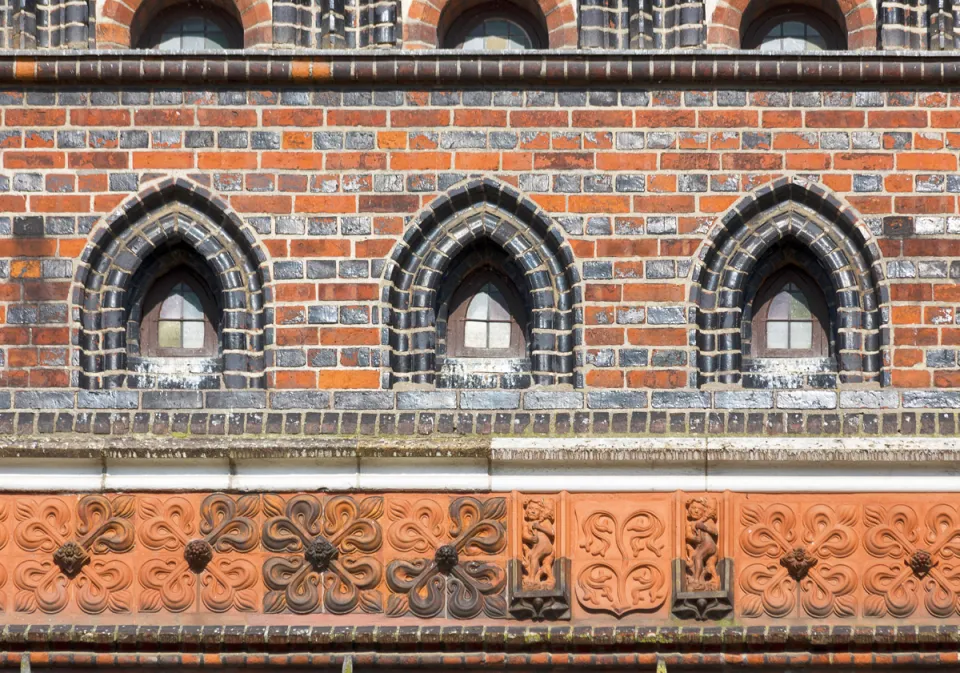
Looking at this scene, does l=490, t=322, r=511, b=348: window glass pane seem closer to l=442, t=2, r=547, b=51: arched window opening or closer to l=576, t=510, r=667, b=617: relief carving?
l=576, t=510, r=667, b=617: relief carving

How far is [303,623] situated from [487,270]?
203cm

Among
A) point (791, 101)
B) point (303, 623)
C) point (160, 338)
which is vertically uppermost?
point (791, 101)

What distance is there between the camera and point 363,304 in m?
9.06

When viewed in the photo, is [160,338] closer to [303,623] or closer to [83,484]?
[83,484]

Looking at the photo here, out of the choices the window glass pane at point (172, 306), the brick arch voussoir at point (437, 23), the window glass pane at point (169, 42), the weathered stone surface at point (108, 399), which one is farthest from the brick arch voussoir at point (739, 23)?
the weathered stone surface at point (108, 399)

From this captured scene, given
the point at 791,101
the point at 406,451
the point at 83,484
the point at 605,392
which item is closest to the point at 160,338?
the point at 83,484

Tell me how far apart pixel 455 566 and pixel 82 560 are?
189 centimetres

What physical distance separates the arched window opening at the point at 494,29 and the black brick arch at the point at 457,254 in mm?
799

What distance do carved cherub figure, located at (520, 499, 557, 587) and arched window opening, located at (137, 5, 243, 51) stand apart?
9.37ft

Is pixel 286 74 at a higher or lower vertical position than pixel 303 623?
higher

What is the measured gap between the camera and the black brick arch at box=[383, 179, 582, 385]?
9.10 metres

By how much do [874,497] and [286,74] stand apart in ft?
11.9

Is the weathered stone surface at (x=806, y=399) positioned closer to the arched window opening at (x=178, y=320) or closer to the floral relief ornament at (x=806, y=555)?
the floral relief ornament at (x=806, y=555)

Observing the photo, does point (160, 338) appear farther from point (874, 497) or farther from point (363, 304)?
point (874, 497)
